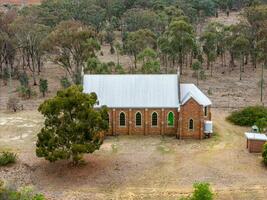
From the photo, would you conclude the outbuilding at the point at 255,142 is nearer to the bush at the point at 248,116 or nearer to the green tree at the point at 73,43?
the bush at the point at 248,116

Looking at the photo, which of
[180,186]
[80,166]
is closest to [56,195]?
[80,166]

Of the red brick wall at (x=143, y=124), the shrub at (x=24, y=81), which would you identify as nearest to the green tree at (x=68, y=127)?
the red brick wall at (x=143, y=124)

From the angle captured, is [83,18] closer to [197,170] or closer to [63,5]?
[63,5]

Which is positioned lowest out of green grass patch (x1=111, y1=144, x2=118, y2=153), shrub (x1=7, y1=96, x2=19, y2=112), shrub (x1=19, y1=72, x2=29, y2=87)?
green grass patch (x1=111, y1=144, x2=118, y2=153)

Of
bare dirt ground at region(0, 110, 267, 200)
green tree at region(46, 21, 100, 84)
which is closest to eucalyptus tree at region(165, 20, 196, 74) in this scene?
green tree at region(46, 21, 100, 84)

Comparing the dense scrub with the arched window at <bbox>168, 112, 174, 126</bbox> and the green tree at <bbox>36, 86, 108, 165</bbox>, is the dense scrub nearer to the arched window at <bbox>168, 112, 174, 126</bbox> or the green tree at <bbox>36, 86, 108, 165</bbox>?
the arched window at <bbox>168, 112, 174, 126</bbox>

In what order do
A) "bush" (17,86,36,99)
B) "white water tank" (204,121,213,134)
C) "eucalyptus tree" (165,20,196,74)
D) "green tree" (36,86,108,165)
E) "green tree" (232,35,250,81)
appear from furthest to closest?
1. "green tree" (232,35,250,81)
2. "eucalyptus tree" (165,20,196,74)
3. "bush" (17,86,36,99)
4. "white water tank" (204,121,213,134)
5. "green tree" (36,86,108,165)

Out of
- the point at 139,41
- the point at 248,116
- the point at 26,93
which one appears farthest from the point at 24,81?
the point at 248,116

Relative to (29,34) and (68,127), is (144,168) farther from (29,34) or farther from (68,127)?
(29,34)

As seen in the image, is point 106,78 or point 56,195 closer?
point 56,195

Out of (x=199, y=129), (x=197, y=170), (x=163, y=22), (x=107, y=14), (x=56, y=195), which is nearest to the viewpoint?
(x=56, y=195)
